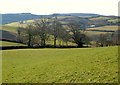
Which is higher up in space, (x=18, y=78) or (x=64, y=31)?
(x=64, y=31)

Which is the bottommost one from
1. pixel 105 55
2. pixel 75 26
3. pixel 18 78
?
pixel 18 78

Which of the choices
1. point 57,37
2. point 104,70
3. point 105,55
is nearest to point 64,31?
point 57,37

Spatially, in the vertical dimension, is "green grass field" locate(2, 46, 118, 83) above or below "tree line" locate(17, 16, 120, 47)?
below

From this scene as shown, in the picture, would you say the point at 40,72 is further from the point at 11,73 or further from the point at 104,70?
the point at 104,70

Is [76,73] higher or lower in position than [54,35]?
lower

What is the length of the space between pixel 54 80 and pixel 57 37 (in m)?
86.9

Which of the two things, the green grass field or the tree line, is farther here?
the tree line

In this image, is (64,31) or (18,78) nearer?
(18,78)

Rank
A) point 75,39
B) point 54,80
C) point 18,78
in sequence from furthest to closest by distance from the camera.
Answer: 1. point 75,39
2. point 18,78
3. point 54,80

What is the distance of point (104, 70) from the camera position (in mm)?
25750

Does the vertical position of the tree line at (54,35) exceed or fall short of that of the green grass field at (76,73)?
it exceeds it

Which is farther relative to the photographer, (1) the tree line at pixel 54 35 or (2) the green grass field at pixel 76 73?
(1) the tree line at pixel 54 35

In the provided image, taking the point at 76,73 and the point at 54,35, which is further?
the point at 54,35

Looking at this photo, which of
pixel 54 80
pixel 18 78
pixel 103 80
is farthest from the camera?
pixel 18 78
